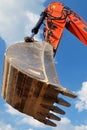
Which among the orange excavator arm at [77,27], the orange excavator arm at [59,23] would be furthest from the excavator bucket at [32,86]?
the orange excavator arm at [77,27]

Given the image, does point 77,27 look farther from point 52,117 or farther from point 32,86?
point 32,86

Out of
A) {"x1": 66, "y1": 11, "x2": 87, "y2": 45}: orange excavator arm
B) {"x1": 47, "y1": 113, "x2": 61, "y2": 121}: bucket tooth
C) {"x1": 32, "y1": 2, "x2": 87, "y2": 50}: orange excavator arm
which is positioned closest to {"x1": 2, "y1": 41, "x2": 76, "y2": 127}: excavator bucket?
{"x1": 47, "y1": 113, "x2": 61, "y2": 121}: bucket tooth

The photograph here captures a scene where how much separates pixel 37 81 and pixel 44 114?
1.10 metres

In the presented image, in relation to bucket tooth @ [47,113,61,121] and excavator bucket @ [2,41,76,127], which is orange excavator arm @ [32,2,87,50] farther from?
bucket tooth @ [47,113,61,121]

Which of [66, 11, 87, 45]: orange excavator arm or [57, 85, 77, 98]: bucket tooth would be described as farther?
[66, 11, 87, 45]: orange excavator arm

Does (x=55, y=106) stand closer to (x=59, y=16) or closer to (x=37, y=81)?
(x=37, y=81)

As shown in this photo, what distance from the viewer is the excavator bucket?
6.19 m

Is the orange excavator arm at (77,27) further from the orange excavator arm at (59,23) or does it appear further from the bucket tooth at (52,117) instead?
the bucket tooth at (52,117)

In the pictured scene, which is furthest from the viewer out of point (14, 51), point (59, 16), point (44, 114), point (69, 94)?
point (59, 16)

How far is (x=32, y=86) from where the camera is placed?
6.25 meters

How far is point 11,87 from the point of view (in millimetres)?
6578

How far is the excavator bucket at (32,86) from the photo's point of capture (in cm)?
619

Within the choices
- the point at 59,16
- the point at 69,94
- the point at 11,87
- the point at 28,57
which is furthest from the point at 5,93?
the point at 59,16

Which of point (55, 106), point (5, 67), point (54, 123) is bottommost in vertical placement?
point (54, 123)
